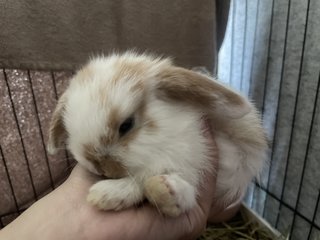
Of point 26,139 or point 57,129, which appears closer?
point 57,129

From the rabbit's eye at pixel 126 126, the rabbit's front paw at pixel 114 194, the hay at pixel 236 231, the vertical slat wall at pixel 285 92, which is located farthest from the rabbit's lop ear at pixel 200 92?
the hay at pixel 236 231

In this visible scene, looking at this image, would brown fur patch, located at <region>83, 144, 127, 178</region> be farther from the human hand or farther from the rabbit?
the human hand

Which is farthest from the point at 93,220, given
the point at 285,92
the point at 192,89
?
the point at 285,92

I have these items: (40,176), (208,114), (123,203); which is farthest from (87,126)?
(40,176)

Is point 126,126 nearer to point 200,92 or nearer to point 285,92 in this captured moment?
point 200,92

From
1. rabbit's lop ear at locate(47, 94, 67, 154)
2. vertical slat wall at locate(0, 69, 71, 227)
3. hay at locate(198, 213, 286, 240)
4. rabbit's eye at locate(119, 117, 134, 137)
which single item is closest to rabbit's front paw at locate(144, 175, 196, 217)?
rabbit's eye at locate(119, 117, 134, 137)

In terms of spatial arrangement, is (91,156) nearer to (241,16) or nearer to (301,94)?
(301,94)
